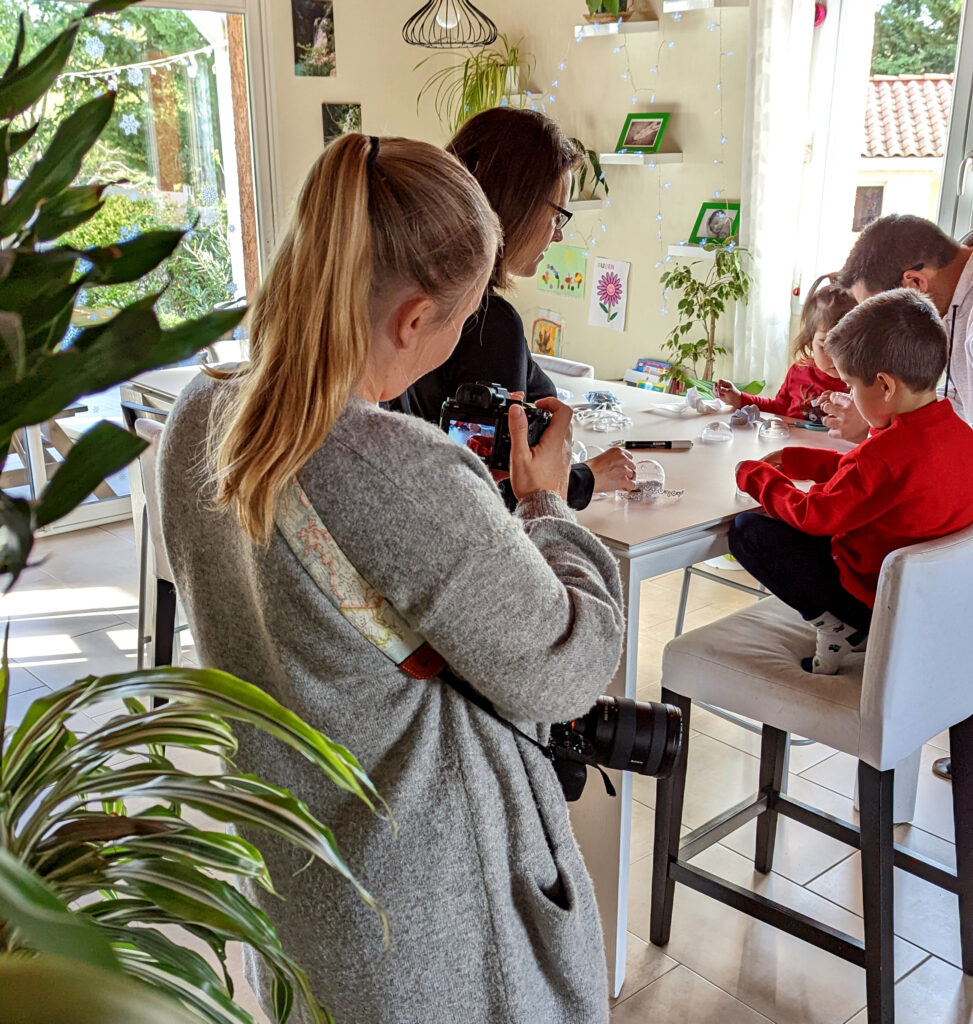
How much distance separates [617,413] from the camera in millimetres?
2422

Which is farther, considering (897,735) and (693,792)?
(693,792)

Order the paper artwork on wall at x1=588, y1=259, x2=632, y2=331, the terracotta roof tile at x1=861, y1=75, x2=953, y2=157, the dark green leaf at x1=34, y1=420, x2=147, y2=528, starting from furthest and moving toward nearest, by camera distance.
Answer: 1. the paper artwork on wall at x1=588, y1=259, x2=632, y2=331
2. the terracotta roof tile at x1=861, y1=75, x2=953, y2=157
3. the dark green leaf at x1=34, y1=420, x2=147, y2=528

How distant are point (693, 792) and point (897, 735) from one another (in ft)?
3.18

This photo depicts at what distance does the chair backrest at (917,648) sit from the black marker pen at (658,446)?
2.29ft

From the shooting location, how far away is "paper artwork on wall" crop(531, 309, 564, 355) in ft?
15.6

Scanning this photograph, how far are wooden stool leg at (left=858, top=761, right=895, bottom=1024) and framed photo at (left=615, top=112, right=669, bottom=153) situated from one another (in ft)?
9.94

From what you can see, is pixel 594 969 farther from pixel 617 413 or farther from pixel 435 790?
pixel 617 413

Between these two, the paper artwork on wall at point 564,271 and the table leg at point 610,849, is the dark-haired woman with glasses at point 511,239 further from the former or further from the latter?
the paper artwork on wall at point 564,271

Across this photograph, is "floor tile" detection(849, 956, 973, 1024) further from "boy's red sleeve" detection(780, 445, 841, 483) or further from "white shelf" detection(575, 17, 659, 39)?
"white shelf" detection(575, 17, 659, 39)

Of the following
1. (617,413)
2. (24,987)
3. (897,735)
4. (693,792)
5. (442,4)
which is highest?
(442,4)

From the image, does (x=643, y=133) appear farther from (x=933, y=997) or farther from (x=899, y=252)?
(x=933, y=997)

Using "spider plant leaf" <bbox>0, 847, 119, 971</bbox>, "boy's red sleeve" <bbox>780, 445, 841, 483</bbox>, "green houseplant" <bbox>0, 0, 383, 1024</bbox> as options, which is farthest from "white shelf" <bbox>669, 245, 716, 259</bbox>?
"spider plant leaf" <bbox>0, 847, 119, 971</bbox>

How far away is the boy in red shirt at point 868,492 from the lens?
164cm

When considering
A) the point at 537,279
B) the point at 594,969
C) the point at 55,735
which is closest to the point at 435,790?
the point at 594,969
